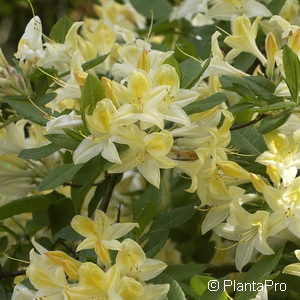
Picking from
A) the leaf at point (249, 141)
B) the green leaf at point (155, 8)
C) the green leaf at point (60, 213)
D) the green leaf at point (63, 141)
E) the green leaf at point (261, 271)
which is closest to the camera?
the green leaf at point (261, 271)

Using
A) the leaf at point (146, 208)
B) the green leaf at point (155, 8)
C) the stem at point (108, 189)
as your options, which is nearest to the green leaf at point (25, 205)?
the stem at point (108, 189)

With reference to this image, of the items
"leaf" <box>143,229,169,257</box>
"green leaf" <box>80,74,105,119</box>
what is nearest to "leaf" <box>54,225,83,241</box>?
"leaf" <box>143,229,169,257</box>

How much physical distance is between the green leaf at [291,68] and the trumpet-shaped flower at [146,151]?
0.20m

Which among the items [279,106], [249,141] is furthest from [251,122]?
[279,106]

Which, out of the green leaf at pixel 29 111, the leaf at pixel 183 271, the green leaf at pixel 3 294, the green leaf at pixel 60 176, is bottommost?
the green leaf at pixel 3 294

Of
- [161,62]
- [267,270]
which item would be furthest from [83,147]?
[267,270]

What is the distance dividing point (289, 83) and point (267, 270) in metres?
0.28

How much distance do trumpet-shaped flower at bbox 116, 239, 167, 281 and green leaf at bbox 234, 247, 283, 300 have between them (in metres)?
0.12

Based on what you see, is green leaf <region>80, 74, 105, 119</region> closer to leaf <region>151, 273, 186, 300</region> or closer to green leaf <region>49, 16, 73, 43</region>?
leaf <region>151, 273, 186, 300</region>

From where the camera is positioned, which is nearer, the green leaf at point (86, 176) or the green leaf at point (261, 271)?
the green leaf at point (261, 271)

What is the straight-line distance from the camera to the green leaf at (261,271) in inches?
44.8

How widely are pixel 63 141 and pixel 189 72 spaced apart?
0.24 metres

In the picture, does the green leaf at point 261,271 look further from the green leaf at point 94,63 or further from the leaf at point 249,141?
the green leaf at point 94,63

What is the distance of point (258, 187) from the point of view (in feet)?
4.00
